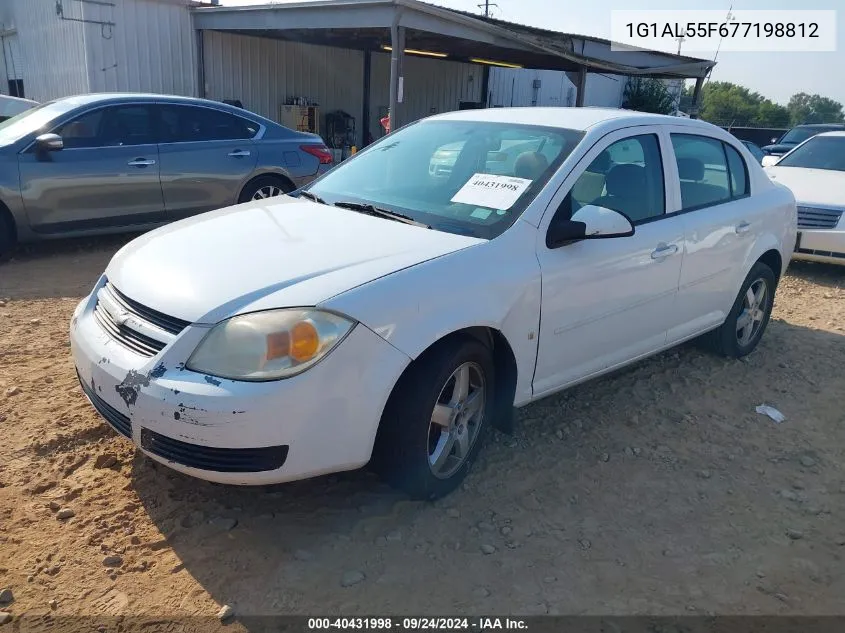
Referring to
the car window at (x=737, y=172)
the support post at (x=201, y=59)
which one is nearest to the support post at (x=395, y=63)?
the support post at (x=201, y=59)

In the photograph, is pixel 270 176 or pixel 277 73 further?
pixel 277 73

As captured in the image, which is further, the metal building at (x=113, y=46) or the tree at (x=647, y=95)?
the tree at (x=647, y=95)

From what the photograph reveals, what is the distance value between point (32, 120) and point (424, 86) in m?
15.3

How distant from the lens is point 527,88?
24188mm

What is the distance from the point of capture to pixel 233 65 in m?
14.9

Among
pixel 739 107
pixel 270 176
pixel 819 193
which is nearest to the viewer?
pixel 270 176

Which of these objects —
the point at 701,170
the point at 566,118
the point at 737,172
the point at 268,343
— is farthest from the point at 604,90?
the point at 268,343

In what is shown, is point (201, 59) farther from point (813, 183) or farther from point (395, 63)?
point (813, 183)

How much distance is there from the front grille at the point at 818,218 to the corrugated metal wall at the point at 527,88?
1600 centimetres

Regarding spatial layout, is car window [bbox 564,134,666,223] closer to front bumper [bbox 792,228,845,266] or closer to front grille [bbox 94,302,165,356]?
front grille [bbox 94,302,165,356]

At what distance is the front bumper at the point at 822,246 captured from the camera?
752 centimetres

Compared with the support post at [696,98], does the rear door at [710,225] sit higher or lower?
lower

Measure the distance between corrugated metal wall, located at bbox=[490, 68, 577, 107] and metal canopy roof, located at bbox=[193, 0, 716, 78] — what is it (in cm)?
373

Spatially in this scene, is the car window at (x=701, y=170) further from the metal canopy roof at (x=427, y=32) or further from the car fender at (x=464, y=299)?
the metal canopy roof at (x=427, y=32)
